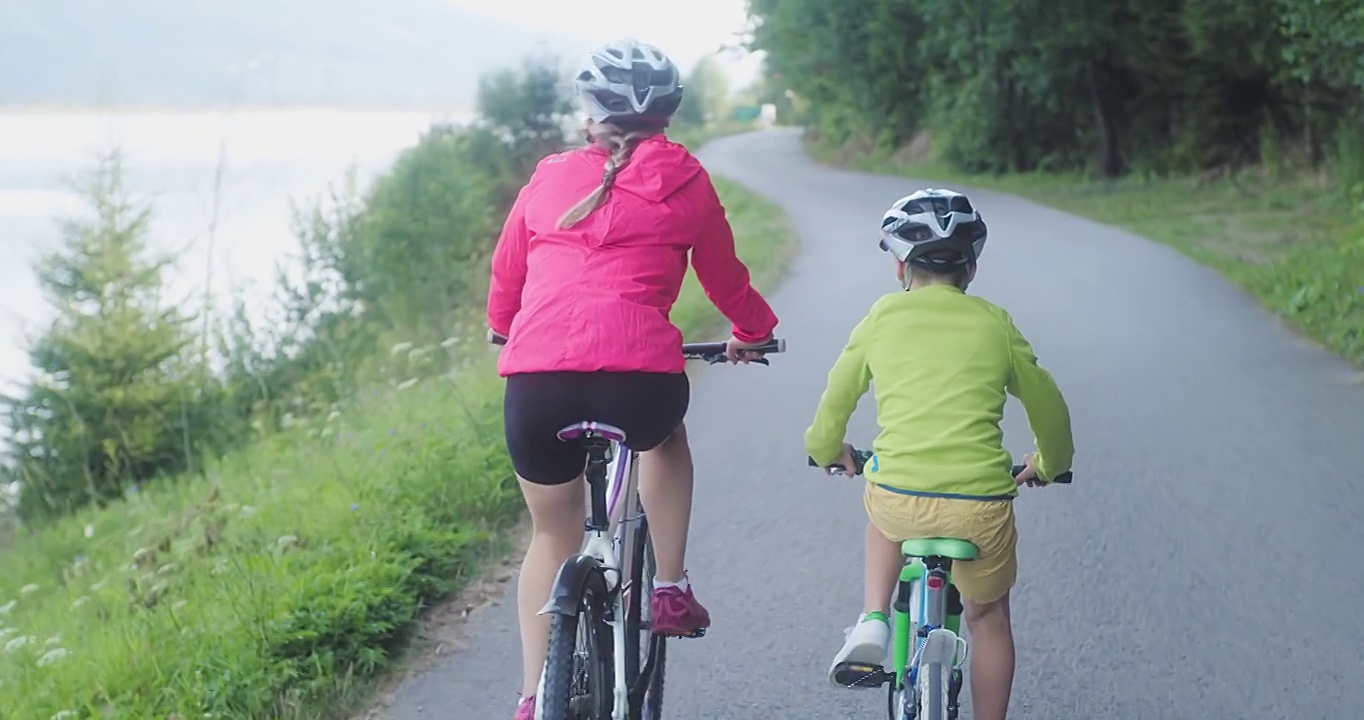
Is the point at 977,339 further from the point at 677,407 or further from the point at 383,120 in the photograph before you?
the point at 383,120

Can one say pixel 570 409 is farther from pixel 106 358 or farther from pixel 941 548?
pixel 106 358

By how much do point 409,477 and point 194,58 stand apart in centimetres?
4014

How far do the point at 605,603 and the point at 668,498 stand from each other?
523 millimetres

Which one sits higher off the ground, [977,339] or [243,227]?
[977,339]

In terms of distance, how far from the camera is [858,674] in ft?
10.6

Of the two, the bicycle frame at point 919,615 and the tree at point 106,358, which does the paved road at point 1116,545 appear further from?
the tree at point 106,358


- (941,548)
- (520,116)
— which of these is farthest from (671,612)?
(520,116)

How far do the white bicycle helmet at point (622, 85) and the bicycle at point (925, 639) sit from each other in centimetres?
93

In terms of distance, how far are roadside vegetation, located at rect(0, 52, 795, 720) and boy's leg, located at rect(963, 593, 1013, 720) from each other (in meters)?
2.03

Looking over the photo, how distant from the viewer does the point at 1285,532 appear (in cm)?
599

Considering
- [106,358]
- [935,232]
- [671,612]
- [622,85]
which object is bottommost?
[106,358]

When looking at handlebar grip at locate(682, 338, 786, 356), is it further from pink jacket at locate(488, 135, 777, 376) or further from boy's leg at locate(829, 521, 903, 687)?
boy's leg at locate(829, 521, 903, 687)

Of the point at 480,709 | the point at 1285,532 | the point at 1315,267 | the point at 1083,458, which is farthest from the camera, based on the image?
the point at 1315,267

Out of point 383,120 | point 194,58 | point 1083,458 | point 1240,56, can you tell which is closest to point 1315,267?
point 1083,458
